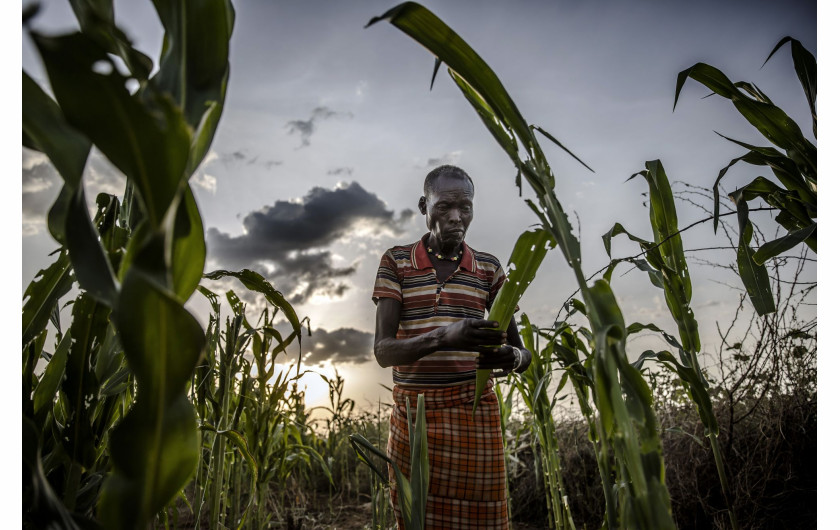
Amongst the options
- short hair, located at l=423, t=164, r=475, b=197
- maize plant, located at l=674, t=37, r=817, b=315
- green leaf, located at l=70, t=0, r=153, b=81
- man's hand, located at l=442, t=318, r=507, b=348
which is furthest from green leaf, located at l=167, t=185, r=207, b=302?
short hair, located at l=423, t=164, r=475, b=197

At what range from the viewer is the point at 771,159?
0.87 m

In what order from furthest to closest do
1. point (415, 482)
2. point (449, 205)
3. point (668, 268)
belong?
point (449, 205)
point (668, 268)
point (415, 482)

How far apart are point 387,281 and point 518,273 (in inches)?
29.7

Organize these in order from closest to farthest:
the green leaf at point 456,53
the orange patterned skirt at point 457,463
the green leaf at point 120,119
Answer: the green leaf at point 120,119 → the green leaf at point 456,53 → the orange patterned skirt at point 457,463

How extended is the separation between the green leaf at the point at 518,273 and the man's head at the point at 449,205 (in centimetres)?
72

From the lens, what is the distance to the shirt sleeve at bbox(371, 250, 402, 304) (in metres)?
1.37

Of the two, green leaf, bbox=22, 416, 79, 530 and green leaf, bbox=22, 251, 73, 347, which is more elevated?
green leaf, bbox=22, 251, 73, 347

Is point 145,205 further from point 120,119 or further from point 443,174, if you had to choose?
point 443,174

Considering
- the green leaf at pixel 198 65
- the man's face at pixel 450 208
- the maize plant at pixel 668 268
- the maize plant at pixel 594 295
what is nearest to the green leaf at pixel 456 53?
the maize plant at pixel 594 295

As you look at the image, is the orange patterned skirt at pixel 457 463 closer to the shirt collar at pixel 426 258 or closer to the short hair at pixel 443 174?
the shirt collar at pixel 426 258

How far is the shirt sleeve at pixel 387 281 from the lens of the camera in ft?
4.48

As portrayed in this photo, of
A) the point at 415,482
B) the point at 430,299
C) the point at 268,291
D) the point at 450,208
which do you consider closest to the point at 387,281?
the point at 430,299

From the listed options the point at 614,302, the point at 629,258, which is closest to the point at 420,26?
the point at 614,302

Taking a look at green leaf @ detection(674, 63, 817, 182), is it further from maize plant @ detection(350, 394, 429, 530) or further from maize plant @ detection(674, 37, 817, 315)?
maize plant @ detection(350, 394, 429, 530)
